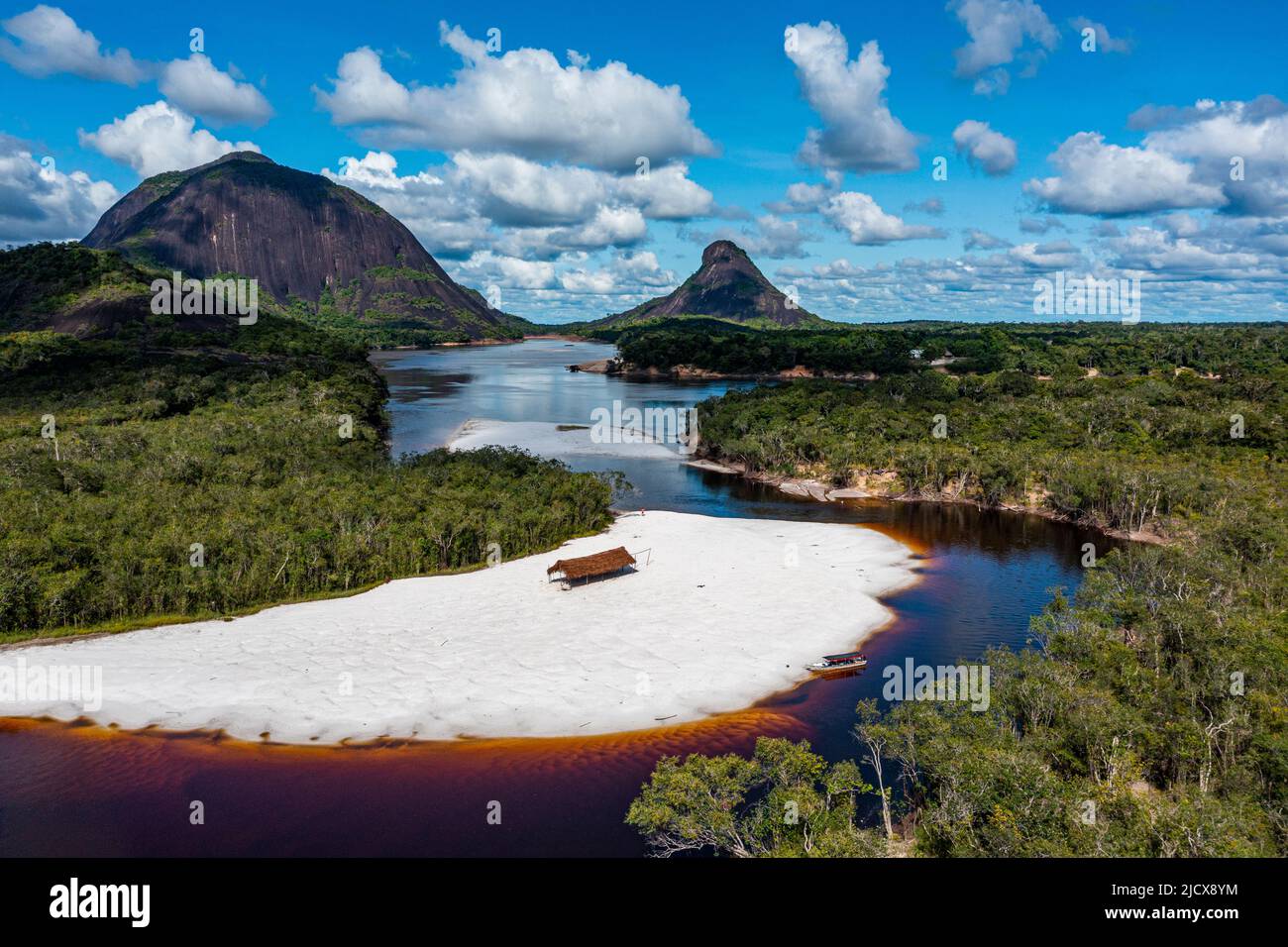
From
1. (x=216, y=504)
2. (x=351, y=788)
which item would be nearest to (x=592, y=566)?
(x=351, y=788)

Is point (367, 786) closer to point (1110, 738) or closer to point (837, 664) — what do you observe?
point (837, 664)

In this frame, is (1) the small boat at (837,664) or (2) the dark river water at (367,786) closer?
(2) the dark river water at (367,786)

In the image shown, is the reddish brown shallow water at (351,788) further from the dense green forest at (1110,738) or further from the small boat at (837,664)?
the dense green forest at (1110,738)

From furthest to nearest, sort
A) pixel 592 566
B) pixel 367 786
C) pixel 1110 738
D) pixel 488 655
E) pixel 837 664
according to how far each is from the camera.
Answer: pixel 592 566 → pixel 837 664 → pixel 488 655 → pixel 367 786 → pixel 1110 738

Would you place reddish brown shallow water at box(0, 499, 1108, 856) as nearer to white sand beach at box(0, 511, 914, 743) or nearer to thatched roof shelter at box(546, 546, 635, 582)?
white sand beach at box(0, 511, 914, 743)

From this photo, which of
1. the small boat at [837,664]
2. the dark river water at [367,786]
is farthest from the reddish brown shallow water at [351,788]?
the small boat at [837,664]

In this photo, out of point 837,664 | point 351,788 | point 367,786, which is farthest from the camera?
point 837,664
